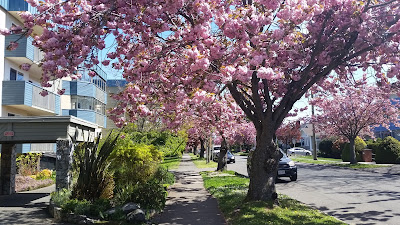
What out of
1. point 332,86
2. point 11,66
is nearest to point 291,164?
point 332,86

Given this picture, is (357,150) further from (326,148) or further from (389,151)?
(326,148)

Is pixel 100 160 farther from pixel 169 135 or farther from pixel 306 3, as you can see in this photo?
pixel 169 135

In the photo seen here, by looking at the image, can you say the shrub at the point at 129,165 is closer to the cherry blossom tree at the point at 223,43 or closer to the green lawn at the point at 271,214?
the cherry blossom tree at the point at 223,43

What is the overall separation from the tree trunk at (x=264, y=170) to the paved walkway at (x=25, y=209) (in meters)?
5.01

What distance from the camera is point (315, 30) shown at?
28.8 ft

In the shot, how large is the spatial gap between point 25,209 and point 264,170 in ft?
21.5

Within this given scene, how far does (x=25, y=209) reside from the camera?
941 cm

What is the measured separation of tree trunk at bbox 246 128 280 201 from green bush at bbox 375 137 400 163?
19.7m

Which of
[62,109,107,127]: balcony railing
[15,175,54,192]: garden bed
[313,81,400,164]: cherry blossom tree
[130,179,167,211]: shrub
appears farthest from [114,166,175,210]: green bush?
[62,109,107,127]: balcony railing

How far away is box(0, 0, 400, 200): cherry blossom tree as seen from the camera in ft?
23.6

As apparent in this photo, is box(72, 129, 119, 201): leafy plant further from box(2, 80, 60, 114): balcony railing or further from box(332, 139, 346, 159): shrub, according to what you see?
box(332, 139, 346, 159): shrub

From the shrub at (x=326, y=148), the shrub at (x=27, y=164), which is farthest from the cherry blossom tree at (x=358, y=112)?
the shrub at (x=27, y=164)

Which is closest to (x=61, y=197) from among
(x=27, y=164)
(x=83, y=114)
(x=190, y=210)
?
(x=190, y=210)

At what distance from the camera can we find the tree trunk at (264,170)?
30.1ft
